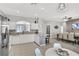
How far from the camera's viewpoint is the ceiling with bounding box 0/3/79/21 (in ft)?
5.61

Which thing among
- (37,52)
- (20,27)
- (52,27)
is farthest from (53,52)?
(20,27)

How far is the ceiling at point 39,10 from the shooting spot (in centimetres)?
171

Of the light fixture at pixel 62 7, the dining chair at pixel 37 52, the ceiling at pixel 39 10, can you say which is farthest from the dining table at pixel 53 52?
the light fixture at pixel 62 7

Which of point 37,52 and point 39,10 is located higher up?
point 39,10

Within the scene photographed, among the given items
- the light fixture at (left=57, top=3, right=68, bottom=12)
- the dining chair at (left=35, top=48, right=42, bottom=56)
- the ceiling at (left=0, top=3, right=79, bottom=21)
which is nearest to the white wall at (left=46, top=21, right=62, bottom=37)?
the ceiling at (left=0, top=3, right=79, bottom=21)

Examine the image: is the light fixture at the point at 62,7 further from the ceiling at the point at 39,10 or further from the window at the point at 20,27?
the window at the point at 20,27

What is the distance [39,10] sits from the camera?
5.85 ft

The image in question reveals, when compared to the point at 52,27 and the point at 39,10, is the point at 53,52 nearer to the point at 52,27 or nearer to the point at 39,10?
the point at 52,27

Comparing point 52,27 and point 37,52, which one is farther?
point 52,27

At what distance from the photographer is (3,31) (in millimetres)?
1745

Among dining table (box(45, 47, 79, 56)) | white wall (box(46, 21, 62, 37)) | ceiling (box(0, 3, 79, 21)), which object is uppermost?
ceiling (box(0, 3, 79, 21))

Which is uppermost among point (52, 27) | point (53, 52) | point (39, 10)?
point (39, 10)

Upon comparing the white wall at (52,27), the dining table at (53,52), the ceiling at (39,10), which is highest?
the ceiling at (39,10)

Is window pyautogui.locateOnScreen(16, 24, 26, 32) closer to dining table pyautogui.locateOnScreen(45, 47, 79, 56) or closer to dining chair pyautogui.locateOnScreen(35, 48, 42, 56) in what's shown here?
dining chair pyautogui.locateOnScreen(35, 48, 42, 56)
